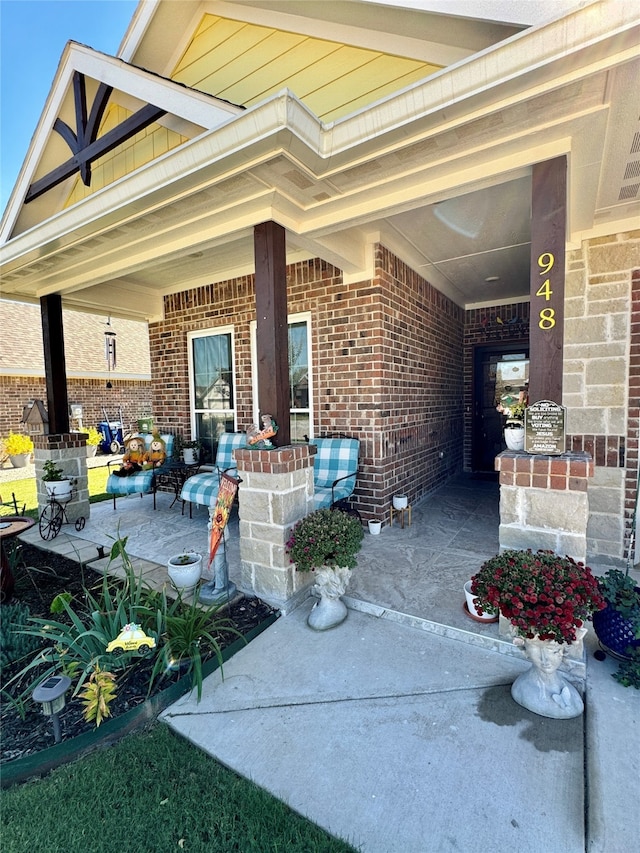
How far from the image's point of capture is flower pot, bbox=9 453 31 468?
10609mm

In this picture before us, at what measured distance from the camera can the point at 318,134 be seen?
86.5 inches

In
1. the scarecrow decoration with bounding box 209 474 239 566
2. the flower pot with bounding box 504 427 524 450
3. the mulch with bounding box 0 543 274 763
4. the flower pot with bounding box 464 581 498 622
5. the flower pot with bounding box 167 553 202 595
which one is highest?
the flower pot with bounding box 504 427 524 450

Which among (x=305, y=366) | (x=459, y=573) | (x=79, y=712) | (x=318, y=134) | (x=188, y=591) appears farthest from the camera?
(x=305, y=366)

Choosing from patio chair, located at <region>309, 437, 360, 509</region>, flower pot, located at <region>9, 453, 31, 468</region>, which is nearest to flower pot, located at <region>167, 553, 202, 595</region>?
patio chair, located at <region>309, 437, 360, 509</region>

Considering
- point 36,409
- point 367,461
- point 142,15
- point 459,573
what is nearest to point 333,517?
point 459,573

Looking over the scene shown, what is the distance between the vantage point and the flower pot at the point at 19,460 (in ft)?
34.8

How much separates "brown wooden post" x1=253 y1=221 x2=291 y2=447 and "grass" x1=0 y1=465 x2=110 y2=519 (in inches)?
157

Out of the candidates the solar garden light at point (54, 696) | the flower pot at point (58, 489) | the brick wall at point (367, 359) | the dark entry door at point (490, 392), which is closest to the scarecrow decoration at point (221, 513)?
the solar garden light at point (54, 696)

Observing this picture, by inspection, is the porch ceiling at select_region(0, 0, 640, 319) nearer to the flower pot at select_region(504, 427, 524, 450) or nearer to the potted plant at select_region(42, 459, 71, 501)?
the flower pot at select_region(504, 427, 524, 450)

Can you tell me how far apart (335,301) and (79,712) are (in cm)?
381

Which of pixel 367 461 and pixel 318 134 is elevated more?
pixel 318 134

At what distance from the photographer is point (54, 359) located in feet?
14.9

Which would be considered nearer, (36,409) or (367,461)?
(367,461)

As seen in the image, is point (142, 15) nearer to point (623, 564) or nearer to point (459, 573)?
point (459, 573)
